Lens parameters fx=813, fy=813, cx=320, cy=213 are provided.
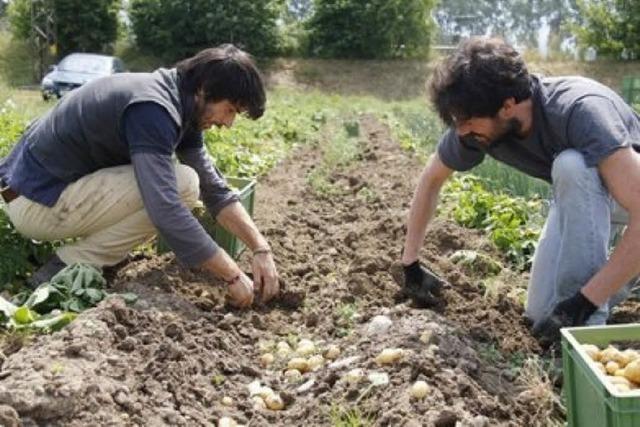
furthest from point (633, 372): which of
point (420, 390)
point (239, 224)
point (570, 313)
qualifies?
point (239, 224)

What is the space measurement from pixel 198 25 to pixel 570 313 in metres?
26.4

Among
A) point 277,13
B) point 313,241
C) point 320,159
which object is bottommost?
point 277,13

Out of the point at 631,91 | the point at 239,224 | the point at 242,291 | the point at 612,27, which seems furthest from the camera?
the point at 612,27

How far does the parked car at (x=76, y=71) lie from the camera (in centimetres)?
1827

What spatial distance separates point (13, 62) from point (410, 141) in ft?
68.8

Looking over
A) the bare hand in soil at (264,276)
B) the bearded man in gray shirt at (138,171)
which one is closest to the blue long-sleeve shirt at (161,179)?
the bearded man in gray shirt at (138,171)

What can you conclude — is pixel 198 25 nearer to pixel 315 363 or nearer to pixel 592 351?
pixel 315 363

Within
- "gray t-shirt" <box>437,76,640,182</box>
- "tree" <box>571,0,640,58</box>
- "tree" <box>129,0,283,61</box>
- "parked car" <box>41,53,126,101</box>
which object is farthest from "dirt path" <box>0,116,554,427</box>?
"tree" <box>571,0,640,58</box>

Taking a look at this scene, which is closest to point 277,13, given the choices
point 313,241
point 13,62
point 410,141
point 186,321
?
point 13,62

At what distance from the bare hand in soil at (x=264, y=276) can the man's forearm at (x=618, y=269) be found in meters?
1.52

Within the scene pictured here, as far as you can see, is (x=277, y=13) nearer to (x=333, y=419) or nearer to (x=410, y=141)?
(x=410, y=141)

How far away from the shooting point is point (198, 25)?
92.1 feet

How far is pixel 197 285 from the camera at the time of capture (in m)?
4.11

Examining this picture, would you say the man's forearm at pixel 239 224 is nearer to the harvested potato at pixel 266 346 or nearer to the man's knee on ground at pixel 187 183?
the man's knee on ground at pixel 187 183
